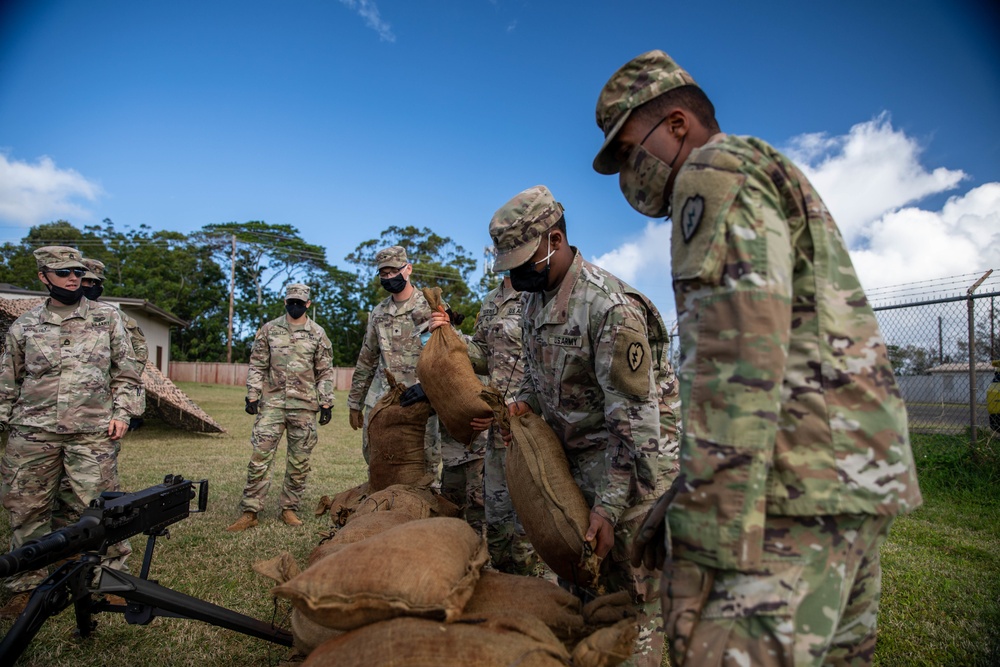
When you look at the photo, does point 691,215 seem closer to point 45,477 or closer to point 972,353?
point 45,477

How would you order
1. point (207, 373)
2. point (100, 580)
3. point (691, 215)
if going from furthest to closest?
point (207, 373) < point (100, 580) < point (691, 215)

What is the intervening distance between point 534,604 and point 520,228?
1.44 metres

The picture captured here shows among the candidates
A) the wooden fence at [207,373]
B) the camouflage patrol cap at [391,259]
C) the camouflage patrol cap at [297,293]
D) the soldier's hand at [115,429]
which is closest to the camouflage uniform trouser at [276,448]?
the camouflage patrol cap at [297,293]

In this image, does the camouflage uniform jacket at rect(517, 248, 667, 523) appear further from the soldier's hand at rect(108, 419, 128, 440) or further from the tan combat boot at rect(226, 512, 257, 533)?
the tan combat boot at rect(226, 512, 257, 533)

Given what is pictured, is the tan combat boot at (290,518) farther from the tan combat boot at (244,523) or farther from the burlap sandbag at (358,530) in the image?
the burlap sandbag at (358,530)

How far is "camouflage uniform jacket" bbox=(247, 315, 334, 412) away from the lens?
6031 mm

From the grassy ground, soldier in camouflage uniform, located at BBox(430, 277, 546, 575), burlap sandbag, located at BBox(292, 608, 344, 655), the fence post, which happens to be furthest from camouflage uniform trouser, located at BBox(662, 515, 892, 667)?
the fence post

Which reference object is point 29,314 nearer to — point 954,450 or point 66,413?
point 66,413

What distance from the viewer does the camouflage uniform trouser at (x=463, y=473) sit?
4543mm

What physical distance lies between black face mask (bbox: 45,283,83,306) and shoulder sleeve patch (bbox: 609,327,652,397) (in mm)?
3796

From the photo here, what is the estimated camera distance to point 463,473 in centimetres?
468

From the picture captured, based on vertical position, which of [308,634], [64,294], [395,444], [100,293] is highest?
[100,293]

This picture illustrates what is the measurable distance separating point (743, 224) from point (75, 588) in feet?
7.95

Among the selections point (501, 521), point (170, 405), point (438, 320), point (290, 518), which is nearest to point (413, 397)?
point (438, 320)
